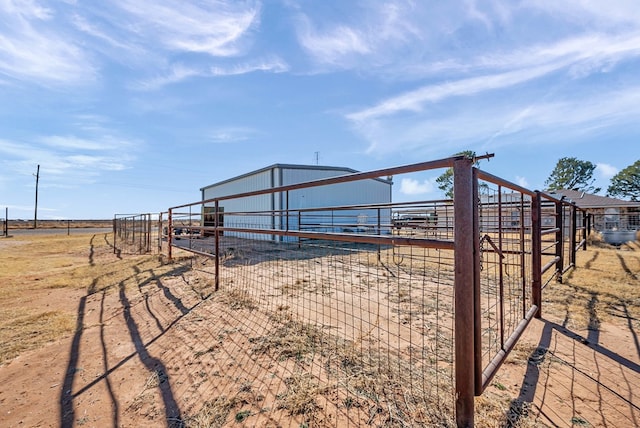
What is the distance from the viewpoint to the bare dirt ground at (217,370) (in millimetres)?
1396

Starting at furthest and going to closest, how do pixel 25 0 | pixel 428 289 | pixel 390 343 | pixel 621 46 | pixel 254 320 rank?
pixel 621 46 < pixel 428 289 < pixel 25 0 < pixel 254 320 < pixel 390 343

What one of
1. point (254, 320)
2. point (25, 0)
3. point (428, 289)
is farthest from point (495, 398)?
point (25, 0)

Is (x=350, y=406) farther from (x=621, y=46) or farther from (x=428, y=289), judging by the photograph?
(x=621, y=46)

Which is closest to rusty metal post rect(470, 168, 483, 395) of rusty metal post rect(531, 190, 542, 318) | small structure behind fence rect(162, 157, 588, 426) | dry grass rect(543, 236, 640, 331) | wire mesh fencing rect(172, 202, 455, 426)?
small structure behind fence rect(162, 157, 588, 426)

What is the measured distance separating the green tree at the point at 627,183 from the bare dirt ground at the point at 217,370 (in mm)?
38190

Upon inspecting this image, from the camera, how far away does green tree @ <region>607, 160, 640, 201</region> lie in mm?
28109

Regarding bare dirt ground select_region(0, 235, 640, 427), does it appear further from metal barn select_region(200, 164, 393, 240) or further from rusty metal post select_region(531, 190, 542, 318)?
metal barn select_region(200, 164, 393, 240)

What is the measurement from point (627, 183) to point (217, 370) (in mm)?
42928

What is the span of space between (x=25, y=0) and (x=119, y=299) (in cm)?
403

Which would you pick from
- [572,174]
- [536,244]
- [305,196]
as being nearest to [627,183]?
[572,174]

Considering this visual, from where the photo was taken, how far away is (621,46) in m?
4.85

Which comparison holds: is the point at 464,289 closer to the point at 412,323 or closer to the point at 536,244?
the point at 412,323

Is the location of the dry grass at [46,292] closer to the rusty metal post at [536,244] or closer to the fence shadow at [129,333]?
the fence shadow at [129,333]

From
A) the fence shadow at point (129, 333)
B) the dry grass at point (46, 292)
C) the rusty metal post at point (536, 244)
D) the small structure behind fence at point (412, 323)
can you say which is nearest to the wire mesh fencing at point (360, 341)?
the small structure behind fence at point (412, 323)
